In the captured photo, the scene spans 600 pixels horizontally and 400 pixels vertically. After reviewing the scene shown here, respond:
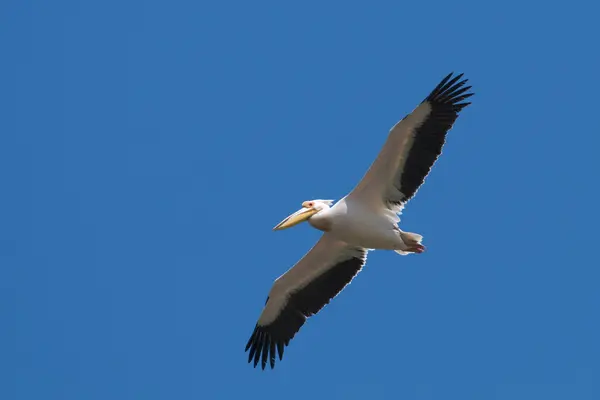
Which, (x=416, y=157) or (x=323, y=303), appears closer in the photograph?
(x=416, y=157)

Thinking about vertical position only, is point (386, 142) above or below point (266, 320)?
above

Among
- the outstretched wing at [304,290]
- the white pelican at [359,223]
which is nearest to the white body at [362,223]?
the white pelican at [359,223]

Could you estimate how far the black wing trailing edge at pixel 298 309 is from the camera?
17438mm

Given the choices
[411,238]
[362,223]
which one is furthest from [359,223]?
[411,238]

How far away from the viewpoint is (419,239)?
16.5 meters

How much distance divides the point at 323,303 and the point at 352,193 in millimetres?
2011

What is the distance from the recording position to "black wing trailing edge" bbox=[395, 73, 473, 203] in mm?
16125

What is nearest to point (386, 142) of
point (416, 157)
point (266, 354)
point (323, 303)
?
point (416, 157)

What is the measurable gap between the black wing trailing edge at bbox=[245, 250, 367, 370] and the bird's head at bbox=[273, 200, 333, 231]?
110 cm

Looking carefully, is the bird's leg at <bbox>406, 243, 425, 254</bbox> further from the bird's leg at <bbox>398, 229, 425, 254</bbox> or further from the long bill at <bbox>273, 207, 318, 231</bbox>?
the long bill at <bbox>273, 207, 318, 231</bbox>

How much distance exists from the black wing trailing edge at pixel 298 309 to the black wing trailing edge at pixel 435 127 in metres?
1.87

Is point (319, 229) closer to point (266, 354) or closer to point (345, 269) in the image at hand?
point (345, 269)

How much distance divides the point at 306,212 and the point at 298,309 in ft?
5.71

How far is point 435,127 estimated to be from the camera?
16.1 metres
